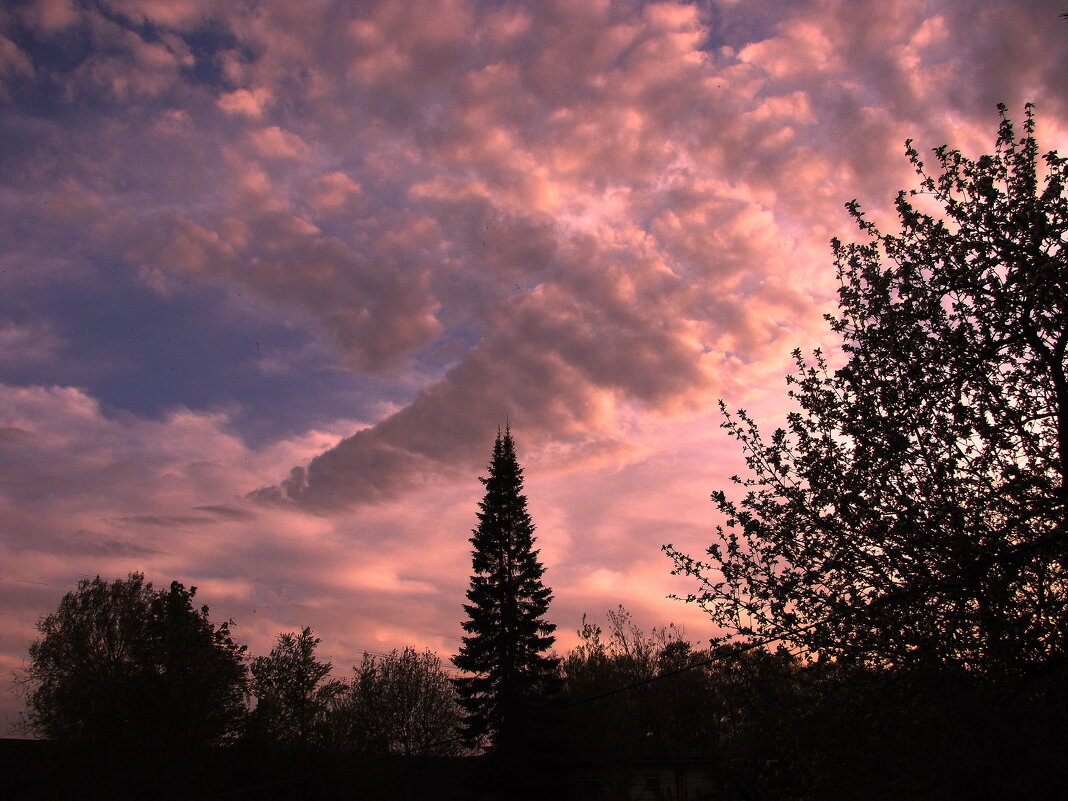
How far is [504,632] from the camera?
4141 cm

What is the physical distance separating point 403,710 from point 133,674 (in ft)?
54.7

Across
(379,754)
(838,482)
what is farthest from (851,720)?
(379,754)

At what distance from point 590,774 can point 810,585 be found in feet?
126

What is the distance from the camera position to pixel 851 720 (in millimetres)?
10008

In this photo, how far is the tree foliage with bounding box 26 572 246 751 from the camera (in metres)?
36.3

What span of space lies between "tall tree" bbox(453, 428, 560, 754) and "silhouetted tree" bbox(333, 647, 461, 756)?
686 centimetres

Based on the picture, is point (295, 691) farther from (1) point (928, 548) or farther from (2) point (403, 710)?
(1) point (928, 548)

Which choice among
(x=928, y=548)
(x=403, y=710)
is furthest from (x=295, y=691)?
(x=928, y=548)

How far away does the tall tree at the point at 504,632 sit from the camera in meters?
39.3

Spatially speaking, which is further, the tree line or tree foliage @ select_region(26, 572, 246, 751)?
tree foliage @ select_region(26, 572, 246, 751)

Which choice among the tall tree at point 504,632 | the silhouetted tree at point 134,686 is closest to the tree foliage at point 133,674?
the silhouetted tree at point 134,686

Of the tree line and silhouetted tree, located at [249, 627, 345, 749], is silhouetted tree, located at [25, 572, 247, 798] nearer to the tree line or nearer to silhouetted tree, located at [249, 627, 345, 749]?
silhouetted tree, located at [249, 627, 345, 749]

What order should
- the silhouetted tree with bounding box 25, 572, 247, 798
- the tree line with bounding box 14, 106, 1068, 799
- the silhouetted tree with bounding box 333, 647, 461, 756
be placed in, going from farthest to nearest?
the silhouetted tree with bounding box 333, 647, 461, 756
the silhouetted tree with bounding box 25, 572, 247, 798
the tree line with bounding box 14, 106, 1068, 799

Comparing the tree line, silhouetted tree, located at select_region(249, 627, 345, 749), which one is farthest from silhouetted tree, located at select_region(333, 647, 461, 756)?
the tree line
